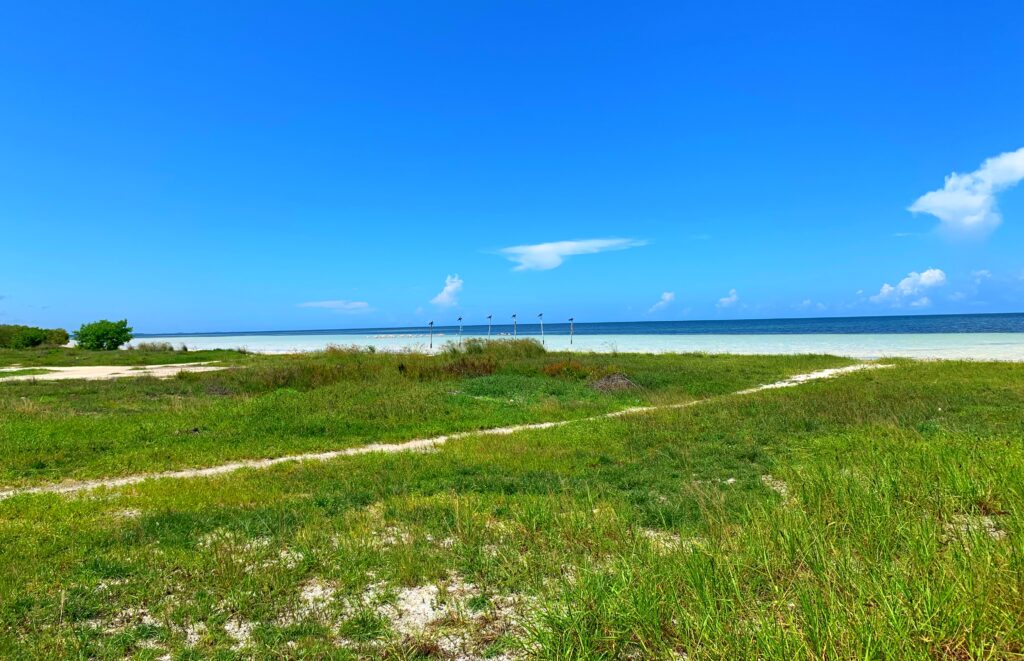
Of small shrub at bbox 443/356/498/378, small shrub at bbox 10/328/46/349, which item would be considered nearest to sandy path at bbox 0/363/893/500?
small shrub at bbox 443/356/498/378

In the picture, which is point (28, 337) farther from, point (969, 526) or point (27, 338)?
point (969, 526)

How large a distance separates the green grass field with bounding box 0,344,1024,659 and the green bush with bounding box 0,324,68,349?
53.2m

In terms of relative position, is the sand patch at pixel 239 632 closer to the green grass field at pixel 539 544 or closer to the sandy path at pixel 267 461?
the green grass field at pixel 539 544

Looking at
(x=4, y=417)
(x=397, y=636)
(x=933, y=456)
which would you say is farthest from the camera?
(x=4, y=417)

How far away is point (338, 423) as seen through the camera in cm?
1570

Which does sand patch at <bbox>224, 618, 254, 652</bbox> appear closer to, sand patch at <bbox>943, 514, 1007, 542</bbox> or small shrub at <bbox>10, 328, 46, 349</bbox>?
sand patch at <bbox>943, 514, 1007, 542</bbox>

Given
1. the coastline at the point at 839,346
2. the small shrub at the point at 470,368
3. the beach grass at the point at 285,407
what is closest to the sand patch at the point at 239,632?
the beach grass at the point at 285,407

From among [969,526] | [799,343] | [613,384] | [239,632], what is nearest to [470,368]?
[613,384]

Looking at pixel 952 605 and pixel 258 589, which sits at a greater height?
pixel 952 605

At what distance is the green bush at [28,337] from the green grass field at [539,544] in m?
53.2

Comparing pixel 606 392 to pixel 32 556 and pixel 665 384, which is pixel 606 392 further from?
pixel 32 556

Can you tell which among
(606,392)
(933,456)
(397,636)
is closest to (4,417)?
(397,636)

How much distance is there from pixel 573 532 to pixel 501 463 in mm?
4696

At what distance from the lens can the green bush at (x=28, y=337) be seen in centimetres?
5394
